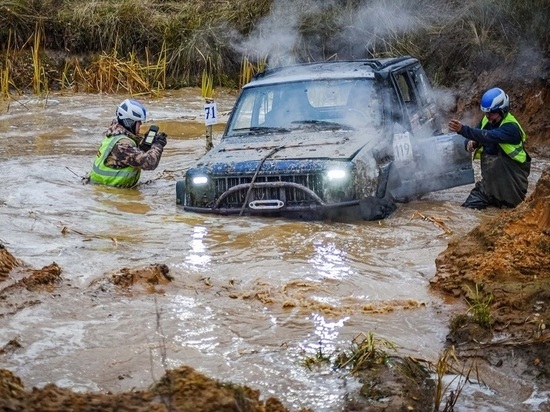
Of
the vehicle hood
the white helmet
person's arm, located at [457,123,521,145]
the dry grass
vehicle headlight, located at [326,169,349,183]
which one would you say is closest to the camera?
vehicle headlight, located at [326,169,349,183]

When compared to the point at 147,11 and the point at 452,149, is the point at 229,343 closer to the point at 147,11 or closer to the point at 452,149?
the point at 452,149

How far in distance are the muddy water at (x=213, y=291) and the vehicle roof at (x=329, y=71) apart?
1590mm

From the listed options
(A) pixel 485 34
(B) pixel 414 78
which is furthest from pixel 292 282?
(A) pixel 485 34

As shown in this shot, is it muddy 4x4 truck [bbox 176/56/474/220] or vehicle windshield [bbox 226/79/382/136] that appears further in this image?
vehicle windshield [bbox 226/79/382/136]

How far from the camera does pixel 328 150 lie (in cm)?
910

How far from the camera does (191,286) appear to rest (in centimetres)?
706

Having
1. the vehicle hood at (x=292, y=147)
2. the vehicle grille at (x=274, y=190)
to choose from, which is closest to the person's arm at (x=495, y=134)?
the vehicle hood at (x=292, y=147)

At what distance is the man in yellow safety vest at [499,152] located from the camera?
9.79 m

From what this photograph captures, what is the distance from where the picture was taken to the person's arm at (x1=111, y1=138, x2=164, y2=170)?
10.4 metres

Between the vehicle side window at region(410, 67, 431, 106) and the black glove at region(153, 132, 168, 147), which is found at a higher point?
the vehicle side window at region(410, 67, 431, 106)

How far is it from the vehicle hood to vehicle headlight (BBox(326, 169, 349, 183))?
14cm

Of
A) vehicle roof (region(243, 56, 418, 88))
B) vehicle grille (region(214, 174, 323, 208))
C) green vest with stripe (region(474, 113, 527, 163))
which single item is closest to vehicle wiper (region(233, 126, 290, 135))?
vehicle roof (region(243, 56, 418, 88))

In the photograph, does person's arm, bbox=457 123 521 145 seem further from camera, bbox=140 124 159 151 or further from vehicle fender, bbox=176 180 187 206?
camera, bbox=140 124 159 151

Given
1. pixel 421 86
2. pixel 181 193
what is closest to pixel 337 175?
pixel 181 193
